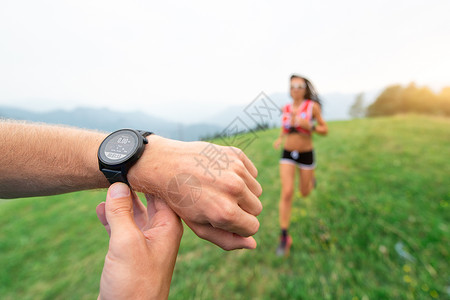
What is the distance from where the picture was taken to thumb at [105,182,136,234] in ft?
2.91

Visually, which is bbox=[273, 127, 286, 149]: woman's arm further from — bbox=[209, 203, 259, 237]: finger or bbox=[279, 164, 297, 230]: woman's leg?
bbox=[209, 203, 259, 237]: finger

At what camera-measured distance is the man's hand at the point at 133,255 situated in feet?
2.58

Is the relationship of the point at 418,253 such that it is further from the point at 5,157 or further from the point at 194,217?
the point at 5,157

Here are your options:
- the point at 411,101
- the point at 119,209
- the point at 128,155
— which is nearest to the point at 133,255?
the point at 119,209

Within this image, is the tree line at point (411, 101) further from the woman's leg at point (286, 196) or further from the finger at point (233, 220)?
the finger at point (233, 220)

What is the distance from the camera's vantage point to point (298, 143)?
3752 millimetres

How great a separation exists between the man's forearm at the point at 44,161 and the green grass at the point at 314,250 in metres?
1.49

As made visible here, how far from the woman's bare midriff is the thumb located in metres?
3.25

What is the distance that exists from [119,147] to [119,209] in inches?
17.4

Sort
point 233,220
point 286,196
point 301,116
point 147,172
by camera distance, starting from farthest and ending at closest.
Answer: point 301,116 → point 286,196 → point 147,172 → point 233,220

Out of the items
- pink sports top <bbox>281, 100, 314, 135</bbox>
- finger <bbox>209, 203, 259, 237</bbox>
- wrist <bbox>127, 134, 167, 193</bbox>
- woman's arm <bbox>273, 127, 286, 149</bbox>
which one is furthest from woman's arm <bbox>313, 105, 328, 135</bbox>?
wrist <bbox>127, 134, 167, 193</bbox>

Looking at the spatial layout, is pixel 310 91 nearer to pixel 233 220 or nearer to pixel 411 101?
pixel 233 220

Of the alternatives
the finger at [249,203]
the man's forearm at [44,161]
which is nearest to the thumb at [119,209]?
the man's forearm at [44,161]

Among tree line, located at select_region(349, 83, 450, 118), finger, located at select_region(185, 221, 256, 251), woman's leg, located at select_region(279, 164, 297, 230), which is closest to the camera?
finger, located at select_region(185, 221, 256, 251)
